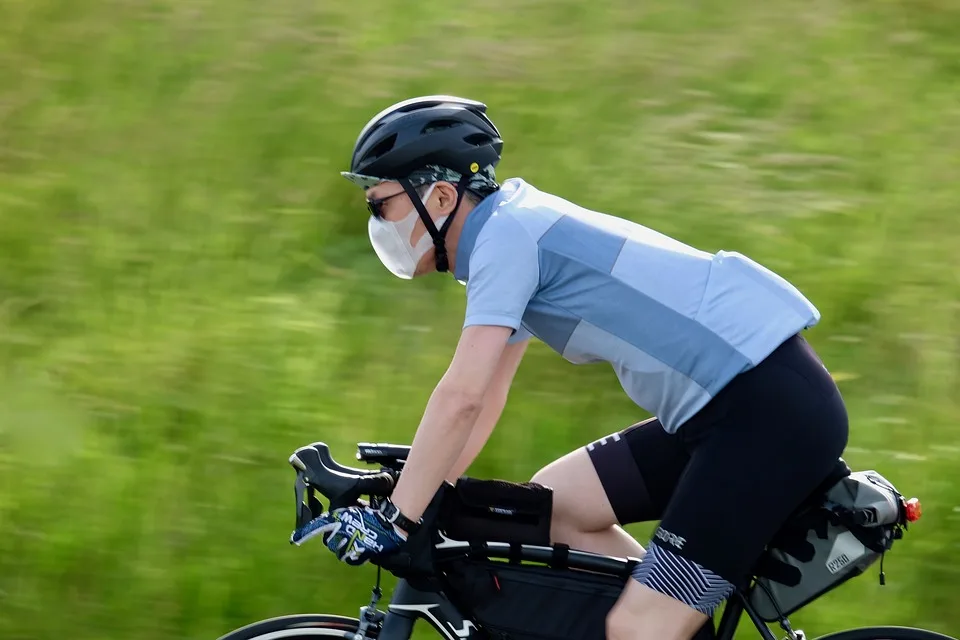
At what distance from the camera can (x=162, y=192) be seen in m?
6.79

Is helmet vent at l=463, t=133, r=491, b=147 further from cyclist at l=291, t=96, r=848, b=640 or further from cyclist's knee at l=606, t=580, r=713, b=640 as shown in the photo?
cyclist's knee at l=606, t=580, r=713, b=640

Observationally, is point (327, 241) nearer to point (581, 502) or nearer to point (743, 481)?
point (581, 502)

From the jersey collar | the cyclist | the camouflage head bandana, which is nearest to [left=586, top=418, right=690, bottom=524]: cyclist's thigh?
the cyclist

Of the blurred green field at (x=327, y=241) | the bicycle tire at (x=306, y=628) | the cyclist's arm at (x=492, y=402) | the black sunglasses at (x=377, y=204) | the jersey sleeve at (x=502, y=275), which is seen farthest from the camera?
the blurred green field at (x=327, y=241)

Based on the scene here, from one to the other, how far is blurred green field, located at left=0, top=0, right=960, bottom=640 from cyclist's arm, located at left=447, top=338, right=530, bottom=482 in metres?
1.13

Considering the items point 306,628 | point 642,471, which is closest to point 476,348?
point 642,471

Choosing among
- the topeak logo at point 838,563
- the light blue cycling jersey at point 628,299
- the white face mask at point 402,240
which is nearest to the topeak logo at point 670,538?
the light blue cycling jersey at point 628,299

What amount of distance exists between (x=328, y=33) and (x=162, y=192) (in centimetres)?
205

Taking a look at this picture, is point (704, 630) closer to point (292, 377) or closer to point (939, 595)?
point (939, 595)

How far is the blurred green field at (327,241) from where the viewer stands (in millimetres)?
4465

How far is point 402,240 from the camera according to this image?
3.11 metres

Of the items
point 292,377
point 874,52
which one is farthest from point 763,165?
point 292,377

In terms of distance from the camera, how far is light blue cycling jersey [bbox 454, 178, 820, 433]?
2.90 metres

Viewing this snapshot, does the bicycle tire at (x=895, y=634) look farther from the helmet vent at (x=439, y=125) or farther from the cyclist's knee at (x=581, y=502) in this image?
the helmet vent at (x=439, y=125)
